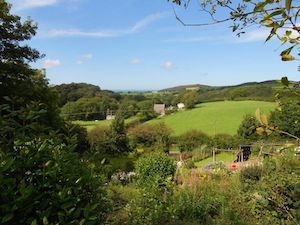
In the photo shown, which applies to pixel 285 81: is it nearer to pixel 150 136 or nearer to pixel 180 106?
pixel 150 136

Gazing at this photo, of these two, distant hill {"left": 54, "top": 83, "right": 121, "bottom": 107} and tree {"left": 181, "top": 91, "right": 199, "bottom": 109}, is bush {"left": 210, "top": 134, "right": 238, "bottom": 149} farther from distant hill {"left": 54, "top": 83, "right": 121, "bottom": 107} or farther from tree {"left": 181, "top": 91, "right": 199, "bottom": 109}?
distant hill {"left": 54, "top": 83, "right": 121, "bottom": 107}

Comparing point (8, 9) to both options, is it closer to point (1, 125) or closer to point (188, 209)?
point (188, 209)

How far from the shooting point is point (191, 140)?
1661 inches

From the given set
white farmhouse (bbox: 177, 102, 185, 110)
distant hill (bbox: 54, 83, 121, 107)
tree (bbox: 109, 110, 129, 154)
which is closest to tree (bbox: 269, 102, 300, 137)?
tree (bbox: 109, 110, 129, 154)

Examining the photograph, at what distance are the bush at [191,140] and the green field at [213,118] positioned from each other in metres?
3.20

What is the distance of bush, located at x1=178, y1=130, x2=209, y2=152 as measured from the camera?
40375mm

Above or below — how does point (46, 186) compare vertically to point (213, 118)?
above

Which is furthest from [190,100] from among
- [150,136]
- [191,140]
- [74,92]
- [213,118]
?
[150,136]

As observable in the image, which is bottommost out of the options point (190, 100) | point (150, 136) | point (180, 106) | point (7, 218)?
point (150, 136)

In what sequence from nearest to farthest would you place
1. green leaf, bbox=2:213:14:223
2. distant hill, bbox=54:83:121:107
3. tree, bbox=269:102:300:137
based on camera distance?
tree, bbox=269:102:300:137 < green leaf, bbox=2:213:14:223 < distant hill, bbox=54:83:121:107

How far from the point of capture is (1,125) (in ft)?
6.33

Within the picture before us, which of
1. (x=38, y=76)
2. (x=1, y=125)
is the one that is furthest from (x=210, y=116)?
(x=1, y=125)

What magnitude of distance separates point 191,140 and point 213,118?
11.9 metres

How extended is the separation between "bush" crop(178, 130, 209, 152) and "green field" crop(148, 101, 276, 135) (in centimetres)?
320
